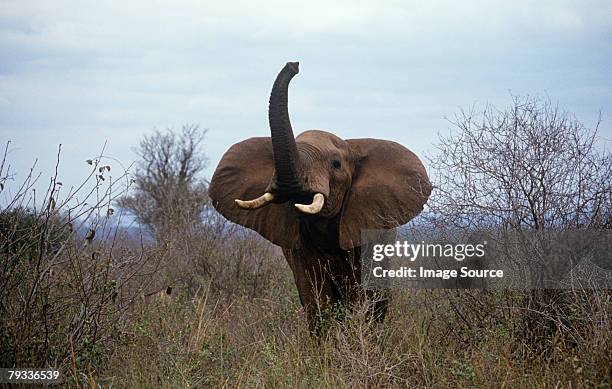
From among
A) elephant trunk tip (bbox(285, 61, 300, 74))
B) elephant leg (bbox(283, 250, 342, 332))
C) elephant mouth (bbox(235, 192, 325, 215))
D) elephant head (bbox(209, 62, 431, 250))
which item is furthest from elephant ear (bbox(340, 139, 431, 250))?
elephant trunk tip (bbox(285, 61, 300, 74))

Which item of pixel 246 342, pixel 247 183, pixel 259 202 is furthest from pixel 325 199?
pixel 246 342

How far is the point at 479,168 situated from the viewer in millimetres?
7453

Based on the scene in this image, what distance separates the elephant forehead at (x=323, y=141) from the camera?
8570mm

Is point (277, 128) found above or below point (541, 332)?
above

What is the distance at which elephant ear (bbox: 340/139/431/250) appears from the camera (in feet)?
28.6

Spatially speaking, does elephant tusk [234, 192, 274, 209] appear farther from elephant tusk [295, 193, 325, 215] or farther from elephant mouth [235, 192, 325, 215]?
elephant tusk [295, 193, 325, 215]

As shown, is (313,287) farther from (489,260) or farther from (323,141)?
(489,260)

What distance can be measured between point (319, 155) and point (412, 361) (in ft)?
7.36

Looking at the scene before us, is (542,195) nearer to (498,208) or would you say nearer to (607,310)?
(498,208)

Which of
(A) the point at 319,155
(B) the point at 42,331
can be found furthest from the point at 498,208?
(B) the point at 42,331

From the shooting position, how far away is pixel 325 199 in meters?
8.28

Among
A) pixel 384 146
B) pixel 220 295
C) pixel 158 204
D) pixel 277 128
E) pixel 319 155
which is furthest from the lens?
pixel 158 204

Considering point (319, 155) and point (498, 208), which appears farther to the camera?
point (319, 155)

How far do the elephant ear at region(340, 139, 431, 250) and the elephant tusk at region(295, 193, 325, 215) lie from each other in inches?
29.8
